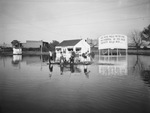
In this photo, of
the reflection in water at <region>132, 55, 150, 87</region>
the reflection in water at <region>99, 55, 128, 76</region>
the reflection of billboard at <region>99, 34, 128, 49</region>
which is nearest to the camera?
the reflection in water at <region>132, 55, 150, 87</region>

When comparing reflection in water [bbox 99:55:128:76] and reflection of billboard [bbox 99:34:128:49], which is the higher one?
reflection of billboard [bbox 99:34:128:49]

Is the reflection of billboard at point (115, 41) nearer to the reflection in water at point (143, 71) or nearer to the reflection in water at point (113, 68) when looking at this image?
the reflection in water at point (113, 68)

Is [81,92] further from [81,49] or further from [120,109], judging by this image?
[81,49]

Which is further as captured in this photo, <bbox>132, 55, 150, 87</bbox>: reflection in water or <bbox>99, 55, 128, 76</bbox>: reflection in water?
<bbox>99, 55, 128, 76</bbox>: reflection in water

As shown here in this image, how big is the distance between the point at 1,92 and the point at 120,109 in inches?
181

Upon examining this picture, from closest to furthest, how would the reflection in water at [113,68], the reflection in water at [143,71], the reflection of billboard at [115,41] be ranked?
the reflection in water at [143,71] < the reflection in water at [113,68] < the reflection of billboard at [115,41]

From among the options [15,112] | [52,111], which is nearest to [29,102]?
[15,112]

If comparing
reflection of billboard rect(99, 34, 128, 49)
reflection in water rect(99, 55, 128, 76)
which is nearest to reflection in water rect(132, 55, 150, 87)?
reflection in water rect(99, 55, 128, 76)

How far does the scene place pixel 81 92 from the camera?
18.8ft

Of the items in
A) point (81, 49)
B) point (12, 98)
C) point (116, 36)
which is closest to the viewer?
point (12, 98)

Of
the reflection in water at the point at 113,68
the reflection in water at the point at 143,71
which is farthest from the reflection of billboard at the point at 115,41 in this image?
the reflection in water at the point at 143,71

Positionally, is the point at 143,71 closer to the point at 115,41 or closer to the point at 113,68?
the point at 113,68

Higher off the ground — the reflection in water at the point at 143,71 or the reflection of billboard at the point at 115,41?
the reflection of billboard at the point at 115,41

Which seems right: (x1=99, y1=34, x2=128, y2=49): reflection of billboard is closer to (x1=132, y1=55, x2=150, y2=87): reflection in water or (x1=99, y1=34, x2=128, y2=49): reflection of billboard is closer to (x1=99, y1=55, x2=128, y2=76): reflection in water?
(x1=99, y1=55, x2=128, y2=76): reflection in water
